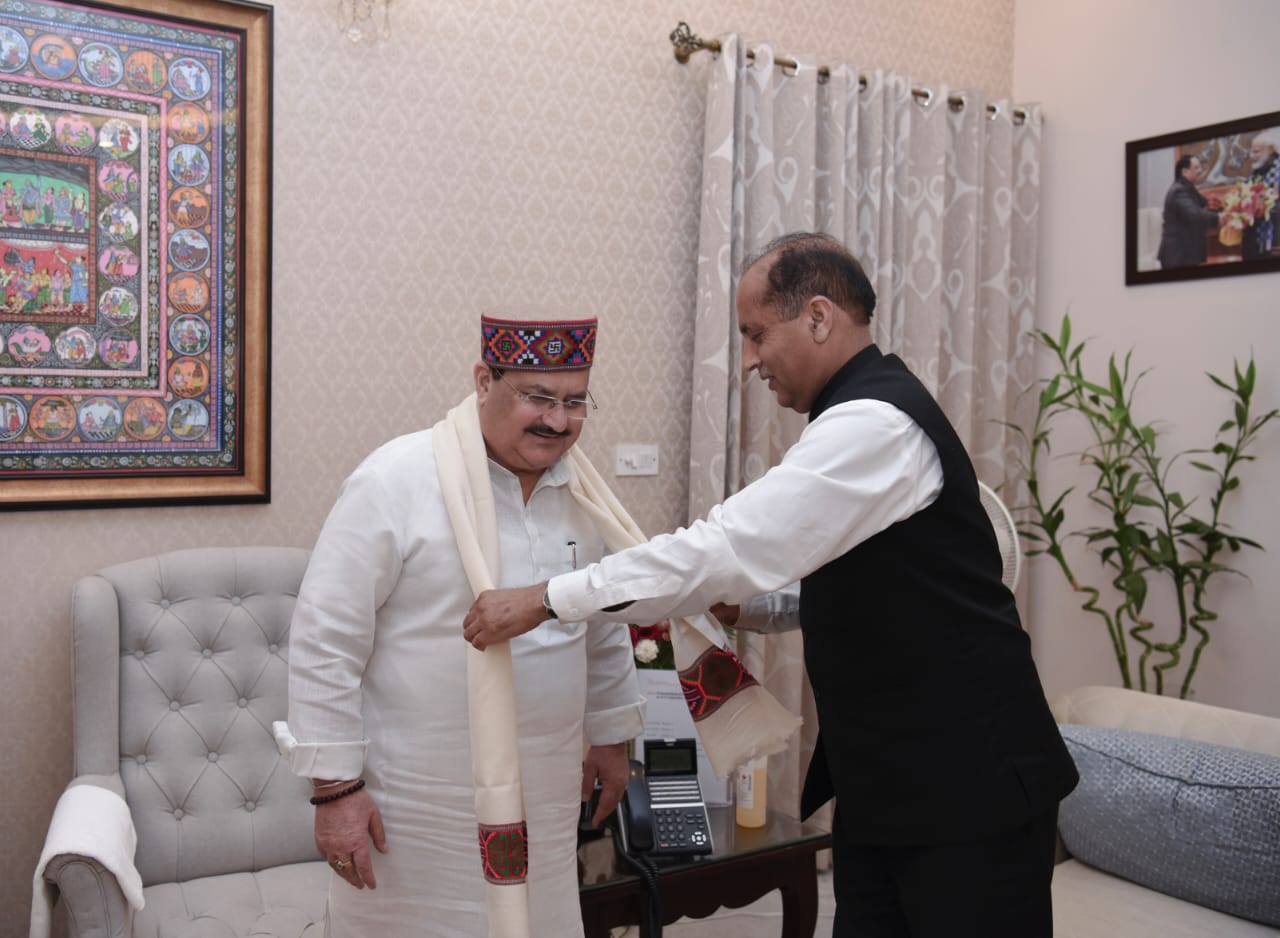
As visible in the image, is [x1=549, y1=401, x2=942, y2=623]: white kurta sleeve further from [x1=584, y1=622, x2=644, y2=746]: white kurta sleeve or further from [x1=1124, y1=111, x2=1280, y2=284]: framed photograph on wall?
[x1=1124, y1=111, x2=1280, y2=284]: framed photograph on wall

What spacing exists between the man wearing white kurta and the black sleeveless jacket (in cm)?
47

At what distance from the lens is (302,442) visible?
290 centimetres

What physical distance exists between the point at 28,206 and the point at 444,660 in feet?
5.21

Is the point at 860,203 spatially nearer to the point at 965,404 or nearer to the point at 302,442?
the point at 965,404

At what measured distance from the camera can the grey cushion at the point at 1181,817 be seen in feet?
7.14

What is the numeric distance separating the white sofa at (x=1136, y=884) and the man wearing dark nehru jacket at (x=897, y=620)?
0.59 metres

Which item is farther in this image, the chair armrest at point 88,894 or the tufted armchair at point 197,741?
the tufted armchair at point 197,741

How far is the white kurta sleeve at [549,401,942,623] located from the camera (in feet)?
5.22

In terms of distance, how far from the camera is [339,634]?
5.57 ft

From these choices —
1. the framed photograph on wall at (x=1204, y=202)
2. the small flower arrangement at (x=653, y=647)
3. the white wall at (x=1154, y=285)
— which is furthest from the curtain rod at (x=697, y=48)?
the small flower arrangement at (x=653, y=647)

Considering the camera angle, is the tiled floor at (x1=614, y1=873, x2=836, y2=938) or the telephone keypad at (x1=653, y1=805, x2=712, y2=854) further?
the tiled floor at (x1=614, y1=873, x2=836, y2=938)

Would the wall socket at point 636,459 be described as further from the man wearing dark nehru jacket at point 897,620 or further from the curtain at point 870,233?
the man wearing dark nehru jacket at point 897,620

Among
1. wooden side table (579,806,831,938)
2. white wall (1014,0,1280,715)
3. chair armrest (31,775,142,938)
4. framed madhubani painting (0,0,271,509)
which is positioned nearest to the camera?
chair armrest (31,775,142,938)

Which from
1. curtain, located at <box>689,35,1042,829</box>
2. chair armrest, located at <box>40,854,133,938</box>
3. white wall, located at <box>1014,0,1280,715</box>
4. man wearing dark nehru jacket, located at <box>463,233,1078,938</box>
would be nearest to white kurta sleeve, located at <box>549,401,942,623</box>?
man wearing dark nehru jacket, located at <box>463,233,1078,938</box>
